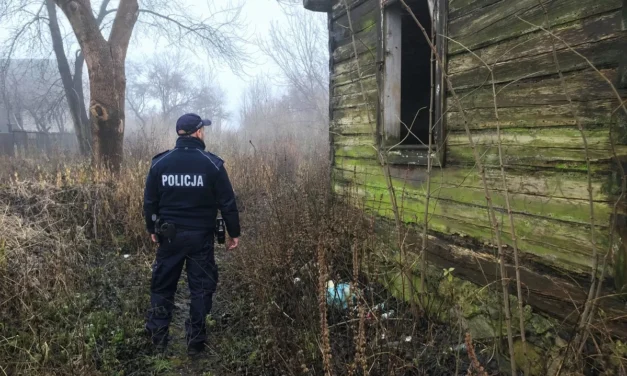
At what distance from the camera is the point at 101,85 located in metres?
8.86

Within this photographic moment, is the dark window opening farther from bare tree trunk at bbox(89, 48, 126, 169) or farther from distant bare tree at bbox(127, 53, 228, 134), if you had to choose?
distant bare tree at bbox(127, 53, 228, 134)

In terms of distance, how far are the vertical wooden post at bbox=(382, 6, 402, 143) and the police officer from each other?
5.62 feet

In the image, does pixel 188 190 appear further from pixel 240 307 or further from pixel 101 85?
pixel 101 85

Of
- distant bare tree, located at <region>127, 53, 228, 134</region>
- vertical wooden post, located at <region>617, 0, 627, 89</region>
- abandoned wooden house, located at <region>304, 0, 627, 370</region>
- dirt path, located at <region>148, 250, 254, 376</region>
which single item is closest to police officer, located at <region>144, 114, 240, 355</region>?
dirt path, located at <region>148, 250, 254, 376</region>

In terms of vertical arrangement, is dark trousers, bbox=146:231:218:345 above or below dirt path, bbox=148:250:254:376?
above

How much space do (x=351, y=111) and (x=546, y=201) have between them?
8.29ft

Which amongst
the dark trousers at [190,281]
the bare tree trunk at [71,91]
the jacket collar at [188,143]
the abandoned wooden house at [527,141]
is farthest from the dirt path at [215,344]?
the bare tree trunk at [71,91]

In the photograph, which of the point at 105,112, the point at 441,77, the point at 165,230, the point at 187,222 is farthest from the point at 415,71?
the point at 105,112

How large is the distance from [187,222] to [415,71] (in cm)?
327

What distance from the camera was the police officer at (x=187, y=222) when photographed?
317 cm

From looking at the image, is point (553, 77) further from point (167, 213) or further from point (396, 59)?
point (167, 213)

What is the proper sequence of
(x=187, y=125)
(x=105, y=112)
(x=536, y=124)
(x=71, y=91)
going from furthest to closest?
1. (x=71, y=91)
2. (x=105, y=112)
3. (x=187, y=125)
4. (x=536, y=124)

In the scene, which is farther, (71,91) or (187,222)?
(71,91)

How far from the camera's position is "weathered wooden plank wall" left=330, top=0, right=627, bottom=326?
7.04 feet
